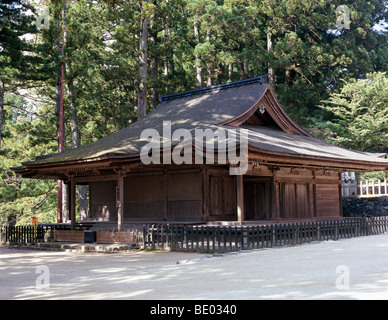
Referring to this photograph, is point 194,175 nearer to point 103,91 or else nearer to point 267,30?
point 103,91

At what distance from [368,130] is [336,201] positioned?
883 centimetres

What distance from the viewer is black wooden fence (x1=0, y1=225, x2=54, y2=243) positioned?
22078 millimetres

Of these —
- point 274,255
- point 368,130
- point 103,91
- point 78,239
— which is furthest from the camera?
point 103,91

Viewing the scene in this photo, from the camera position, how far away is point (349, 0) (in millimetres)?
45719

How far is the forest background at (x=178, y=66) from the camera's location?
32.6m

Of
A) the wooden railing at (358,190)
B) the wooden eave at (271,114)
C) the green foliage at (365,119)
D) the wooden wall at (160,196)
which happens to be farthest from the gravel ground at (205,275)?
the green foliage at (365,119)

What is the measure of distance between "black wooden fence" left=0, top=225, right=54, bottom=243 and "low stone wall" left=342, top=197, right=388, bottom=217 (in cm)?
2058

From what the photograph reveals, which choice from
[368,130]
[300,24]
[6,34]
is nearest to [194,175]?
[6,34]

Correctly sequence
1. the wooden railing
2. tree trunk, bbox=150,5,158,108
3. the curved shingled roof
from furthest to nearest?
tree trunk, bbox=150,5,158,108, the wooden railing, the curved shingled roof

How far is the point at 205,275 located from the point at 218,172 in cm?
1040

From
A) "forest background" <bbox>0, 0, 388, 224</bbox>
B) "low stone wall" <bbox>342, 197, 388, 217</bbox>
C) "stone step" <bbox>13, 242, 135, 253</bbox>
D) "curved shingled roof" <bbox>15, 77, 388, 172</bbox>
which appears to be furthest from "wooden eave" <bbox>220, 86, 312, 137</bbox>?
"forest background" <bbox>0, 0, 388, 224</bbox>

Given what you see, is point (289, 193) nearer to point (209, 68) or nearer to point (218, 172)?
point (218, 172)

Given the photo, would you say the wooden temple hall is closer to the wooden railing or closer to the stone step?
the stone step

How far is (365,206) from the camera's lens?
32.0 meters
